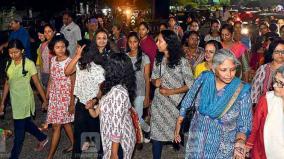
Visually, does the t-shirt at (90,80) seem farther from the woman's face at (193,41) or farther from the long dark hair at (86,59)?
the woman's face at (193,41)

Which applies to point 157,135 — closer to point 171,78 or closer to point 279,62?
point 171,78

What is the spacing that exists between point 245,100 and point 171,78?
1.67 meters

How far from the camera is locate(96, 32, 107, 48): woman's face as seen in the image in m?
5.69

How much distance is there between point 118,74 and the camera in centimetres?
407

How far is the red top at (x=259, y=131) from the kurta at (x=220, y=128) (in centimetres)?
19

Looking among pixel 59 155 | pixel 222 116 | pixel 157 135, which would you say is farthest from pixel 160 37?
pixel 59 155

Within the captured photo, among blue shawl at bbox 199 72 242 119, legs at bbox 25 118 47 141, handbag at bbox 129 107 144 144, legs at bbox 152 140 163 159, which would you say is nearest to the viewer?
blue shawl at bbox 199 72 242 119

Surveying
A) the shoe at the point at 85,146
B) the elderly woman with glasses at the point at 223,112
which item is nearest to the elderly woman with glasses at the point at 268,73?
the elderly woman with glasses at the point at 223,112

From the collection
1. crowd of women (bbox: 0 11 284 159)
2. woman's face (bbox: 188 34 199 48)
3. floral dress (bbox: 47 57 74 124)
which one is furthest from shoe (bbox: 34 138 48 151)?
woman's face (bbox: 188 34 199 48)

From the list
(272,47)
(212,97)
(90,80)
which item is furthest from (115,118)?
(272,47)

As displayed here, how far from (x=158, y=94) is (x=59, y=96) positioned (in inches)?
54.5

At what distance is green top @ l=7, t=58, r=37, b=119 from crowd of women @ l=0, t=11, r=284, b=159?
13mm

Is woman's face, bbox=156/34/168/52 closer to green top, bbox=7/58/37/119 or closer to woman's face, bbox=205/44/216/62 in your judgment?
woman's face, bbox=205/44/216/62

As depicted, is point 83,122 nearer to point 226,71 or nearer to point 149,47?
point 226,71
